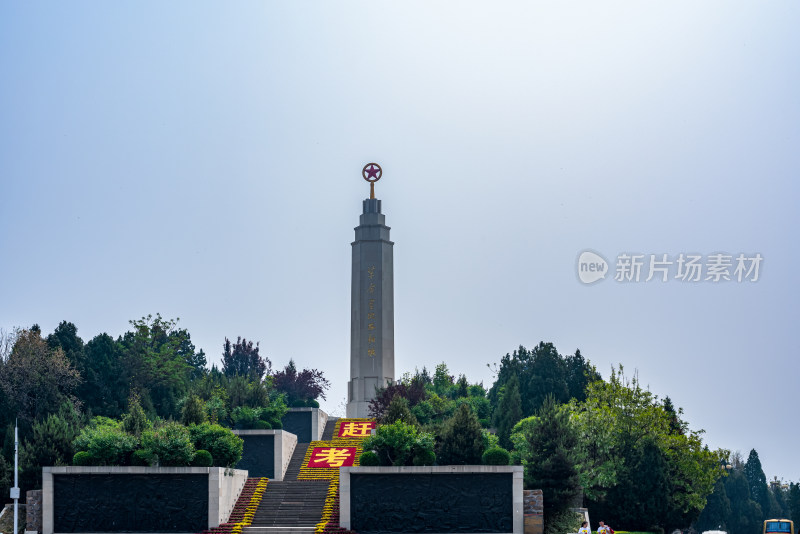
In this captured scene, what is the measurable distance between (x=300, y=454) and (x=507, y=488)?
49.3 feet

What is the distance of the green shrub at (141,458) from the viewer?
36438 millimetres

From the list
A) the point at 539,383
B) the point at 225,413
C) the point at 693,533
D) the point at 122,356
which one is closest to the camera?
the point at 225,413

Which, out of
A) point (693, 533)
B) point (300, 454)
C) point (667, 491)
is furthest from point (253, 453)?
point (693, 533)

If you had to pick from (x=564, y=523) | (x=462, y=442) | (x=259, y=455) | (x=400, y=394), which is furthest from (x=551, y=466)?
(x=400, y=394)

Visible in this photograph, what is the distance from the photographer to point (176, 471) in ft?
118

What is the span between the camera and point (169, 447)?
36406 mm

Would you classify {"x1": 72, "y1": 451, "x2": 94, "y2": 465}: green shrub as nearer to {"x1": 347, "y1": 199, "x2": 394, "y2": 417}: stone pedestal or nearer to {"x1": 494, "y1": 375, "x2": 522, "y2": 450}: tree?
{"x1": 494, "y1": 375, "x2": 522, "y2": 450}: tree

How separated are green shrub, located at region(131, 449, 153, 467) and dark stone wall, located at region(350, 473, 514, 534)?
730cm

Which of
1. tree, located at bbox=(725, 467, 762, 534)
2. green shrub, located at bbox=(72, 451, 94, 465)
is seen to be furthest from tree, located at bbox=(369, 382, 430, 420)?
tree, located at bbox=(725, 467, 762, 534)

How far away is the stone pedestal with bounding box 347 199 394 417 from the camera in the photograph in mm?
56031

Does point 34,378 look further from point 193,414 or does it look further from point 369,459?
point 369,459

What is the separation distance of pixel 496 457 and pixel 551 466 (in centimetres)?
222

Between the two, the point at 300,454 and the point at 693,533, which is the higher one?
the point at 300,454

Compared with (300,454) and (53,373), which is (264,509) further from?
(53,373)
